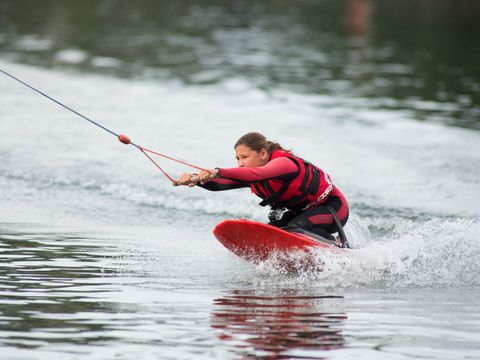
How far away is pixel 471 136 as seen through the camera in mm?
15828

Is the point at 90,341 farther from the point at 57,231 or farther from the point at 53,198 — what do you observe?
the point at 53,198

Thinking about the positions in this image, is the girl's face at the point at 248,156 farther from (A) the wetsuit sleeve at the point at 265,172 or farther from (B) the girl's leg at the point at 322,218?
(B) the girl's leg at the point at 322,218

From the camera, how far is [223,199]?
11.7 meters

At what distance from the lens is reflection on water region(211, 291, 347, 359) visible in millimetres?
5602

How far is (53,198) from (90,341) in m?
5.63

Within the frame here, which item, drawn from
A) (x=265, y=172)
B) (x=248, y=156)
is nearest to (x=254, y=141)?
(x=248, y=156)

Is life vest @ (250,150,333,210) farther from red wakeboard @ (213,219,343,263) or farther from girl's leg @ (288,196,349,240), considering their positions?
red wakeboard @ (213,219,343,263)

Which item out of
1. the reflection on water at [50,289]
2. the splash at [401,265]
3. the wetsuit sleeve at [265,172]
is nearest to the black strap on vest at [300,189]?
the wetsuit sleeve at [265,172]

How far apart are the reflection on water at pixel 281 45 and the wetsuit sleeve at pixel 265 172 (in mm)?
9485

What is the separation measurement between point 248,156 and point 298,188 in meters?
0.46

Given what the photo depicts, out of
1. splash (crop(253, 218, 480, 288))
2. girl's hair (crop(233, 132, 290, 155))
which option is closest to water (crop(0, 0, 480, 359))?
splash (crop(253, 218, 480, 288))

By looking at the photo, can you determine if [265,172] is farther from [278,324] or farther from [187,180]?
[278,324]

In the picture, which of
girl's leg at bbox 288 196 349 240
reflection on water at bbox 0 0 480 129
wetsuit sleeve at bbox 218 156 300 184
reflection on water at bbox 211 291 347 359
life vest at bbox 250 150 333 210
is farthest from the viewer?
reflection on water at bbox 0 0 480 129

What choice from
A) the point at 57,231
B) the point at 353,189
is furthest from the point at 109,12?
the point at 57,231
